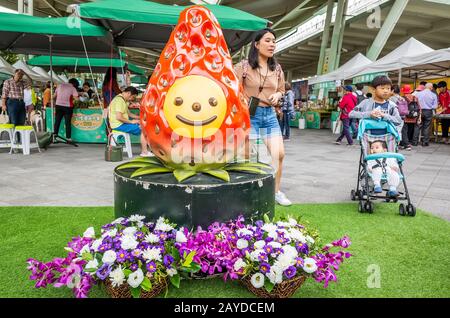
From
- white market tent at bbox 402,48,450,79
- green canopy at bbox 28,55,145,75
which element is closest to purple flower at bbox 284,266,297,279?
white market tent at bbox 402,48,450,79

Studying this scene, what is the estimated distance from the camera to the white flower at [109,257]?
6.59 ft

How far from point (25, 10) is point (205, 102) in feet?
58.3

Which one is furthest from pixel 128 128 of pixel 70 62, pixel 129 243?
pixel 70 62

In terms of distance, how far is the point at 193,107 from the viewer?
2.55 metres

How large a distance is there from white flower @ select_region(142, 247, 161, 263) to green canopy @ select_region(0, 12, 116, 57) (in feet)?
19.1

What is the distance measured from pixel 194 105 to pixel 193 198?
1.99 feet

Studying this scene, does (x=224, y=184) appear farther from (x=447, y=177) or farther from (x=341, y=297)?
(x=447, y=177)

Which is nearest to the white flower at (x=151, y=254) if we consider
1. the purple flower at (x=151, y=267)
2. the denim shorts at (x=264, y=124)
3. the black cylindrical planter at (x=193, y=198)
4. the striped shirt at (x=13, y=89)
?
the purple flower at (x=151, y=267)

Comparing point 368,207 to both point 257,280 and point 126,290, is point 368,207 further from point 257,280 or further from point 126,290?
point 126,290

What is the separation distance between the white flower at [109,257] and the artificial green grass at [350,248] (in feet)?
1.29

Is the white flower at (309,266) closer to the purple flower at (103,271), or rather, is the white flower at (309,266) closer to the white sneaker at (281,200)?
the purple flower at (103,271)

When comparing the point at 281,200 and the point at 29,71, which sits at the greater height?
the point at 29,71
